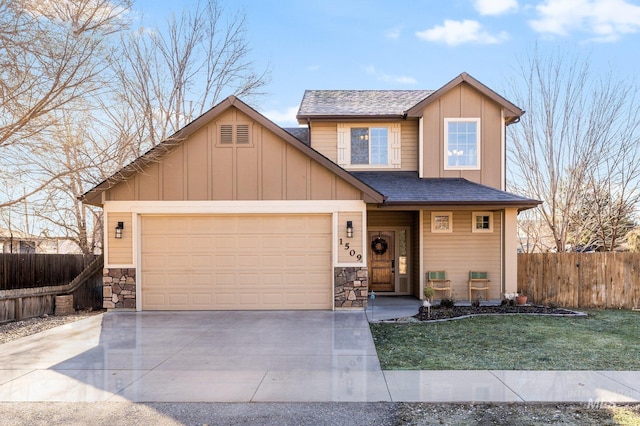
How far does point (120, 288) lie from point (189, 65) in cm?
1055

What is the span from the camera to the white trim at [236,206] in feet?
32.5

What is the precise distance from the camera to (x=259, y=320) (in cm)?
891

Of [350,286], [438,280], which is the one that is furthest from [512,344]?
[438,280]

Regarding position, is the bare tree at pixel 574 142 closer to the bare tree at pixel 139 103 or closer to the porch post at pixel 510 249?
the porch post at pixel 510 249

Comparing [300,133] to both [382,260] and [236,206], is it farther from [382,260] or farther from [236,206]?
[236,206]

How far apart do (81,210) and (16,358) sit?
8.99m

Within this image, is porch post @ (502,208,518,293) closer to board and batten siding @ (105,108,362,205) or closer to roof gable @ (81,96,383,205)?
roof gable @ (81,96,383,205)

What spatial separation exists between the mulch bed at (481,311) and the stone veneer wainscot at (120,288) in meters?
6.58

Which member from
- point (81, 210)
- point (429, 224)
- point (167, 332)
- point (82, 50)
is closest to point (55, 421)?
point (167, 332)

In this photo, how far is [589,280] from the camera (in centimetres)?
1132

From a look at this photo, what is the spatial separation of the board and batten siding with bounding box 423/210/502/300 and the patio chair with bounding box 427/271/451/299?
0.16m

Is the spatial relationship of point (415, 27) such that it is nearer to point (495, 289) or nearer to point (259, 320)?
point (495, 289)

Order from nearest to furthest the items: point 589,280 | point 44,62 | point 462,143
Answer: point 44,62 < point 589,280 < point 462,143

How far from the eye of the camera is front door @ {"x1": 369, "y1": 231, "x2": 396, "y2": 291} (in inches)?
515
